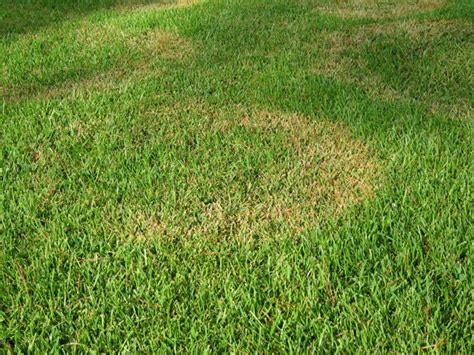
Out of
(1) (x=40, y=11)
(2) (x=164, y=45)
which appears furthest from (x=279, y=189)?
(1) (x=40, y=11)

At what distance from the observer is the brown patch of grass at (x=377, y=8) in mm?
6273

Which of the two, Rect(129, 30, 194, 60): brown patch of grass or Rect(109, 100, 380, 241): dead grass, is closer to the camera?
→ Rect(109, 100, 380, 241): dead grass

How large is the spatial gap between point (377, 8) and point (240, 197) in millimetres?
4807

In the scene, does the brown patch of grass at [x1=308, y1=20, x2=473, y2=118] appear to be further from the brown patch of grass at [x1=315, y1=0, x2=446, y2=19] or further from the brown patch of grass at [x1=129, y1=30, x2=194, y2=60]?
the brown patch of grass at [x1=129, y1=30, x2=194, y2=60]

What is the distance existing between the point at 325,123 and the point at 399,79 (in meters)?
1.09

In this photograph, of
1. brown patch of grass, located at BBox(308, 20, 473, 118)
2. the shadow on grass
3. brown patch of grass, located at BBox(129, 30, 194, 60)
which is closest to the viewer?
brown patch of grass, located at BBox(308, 20, 473, 118)

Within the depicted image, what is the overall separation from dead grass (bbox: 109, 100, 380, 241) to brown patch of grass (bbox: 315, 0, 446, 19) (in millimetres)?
3298

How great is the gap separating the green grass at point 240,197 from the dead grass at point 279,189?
0.01m

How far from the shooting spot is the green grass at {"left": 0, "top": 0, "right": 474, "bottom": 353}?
188 cm

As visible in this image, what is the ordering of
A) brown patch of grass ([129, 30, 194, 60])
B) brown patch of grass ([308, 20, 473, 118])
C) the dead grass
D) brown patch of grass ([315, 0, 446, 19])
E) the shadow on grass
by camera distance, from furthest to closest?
the shadow on grass → brown patch of grass ([315, 0, 446, 19]) → brown patch of grass ([129, 30, 194, 60]) → brown patch of grass ([308, 20, 473, 118]) → the dead grass

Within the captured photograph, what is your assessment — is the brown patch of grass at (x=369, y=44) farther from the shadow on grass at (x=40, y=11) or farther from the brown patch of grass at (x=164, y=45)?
the shadow on grass at (x=40, y=11)

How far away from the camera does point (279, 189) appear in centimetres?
278

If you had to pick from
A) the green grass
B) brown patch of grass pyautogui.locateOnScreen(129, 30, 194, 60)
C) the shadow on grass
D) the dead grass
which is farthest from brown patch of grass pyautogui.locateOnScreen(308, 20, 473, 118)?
the shadow on grass

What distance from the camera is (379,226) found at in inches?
93.7
